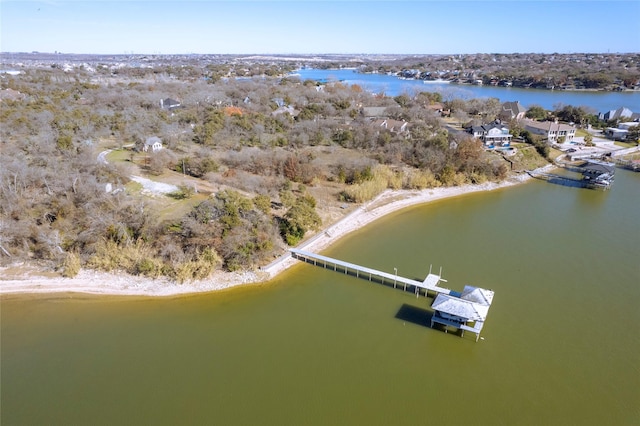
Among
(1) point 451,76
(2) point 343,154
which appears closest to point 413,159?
(2) point 343,154

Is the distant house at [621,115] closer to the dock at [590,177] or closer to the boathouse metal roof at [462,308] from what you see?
the dock at [590,177]

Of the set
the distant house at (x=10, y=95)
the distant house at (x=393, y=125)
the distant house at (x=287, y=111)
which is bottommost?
the distant house at (x=393, y=125)

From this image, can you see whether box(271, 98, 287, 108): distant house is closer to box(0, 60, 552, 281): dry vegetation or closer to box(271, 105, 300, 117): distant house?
box(0, 60, 552, 281): dry vegetation

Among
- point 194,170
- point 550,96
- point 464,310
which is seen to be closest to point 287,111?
point 194,170

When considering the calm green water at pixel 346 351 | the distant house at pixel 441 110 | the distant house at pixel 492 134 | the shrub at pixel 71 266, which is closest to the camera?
the calm green water at pixel 346 351

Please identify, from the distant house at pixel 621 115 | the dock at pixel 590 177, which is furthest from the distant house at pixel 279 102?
the distant house at pixel 621 115

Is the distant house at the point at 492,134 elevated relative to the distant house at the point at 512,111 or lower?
lower

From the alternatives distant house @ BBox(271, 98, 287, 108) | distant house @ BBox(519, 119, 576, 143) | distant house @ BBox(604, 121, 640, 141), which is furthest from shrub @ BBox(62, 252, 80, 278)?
distant house @ BBox(604, 121, 640, 141)
